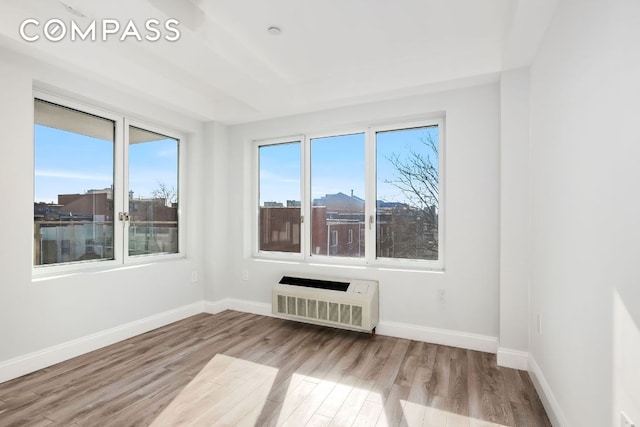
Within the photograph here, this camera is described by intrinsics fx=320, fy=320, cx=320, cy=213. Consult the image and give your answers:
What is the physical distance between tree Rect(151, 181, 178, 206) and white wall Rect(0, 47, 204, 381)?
0.81 meters

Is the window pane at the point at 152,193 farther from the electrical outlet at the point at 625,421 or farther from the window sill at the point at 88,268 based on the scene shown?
the electrical outlet at the point at 625,421

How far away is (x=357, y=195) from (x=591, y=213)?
7.68ft

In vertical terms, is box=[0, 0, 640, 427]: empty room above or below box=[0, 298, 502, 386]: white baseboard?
above

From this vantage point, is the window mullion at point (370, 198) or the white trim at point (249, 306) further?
the white trim at point (249, 306)

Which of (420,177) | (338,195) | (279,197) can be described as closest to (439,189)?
(420,177)

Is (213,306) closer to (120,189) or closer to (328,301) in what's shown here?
(328,301)

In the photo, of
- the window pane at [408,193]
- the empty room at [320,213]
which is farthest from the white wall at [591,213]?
the window pane at [408,193]

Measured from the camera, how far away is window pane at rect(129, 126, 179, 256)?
11.3 ft

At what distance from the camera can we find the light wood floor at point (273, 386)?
1.94m

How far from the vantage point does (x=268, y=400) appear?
2131 millimetres

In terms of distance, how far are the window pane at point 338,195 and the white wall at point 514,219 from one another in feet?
4.61

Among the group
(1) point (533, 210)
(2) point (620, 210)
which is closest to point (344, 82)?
(1) point (533, 210)

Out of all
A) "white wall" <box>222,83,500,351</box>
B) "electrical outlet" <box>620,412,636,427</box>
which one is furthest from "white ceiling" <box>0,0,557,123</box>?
"electrical outlet" <box>620,412,636,427</box>

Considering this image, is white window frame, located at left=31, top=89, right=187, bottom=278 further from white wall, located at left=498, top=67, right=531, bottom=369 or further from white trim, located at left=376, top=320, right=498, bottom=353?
white wall, located at left=498, top=67, right=531, bottom=369
